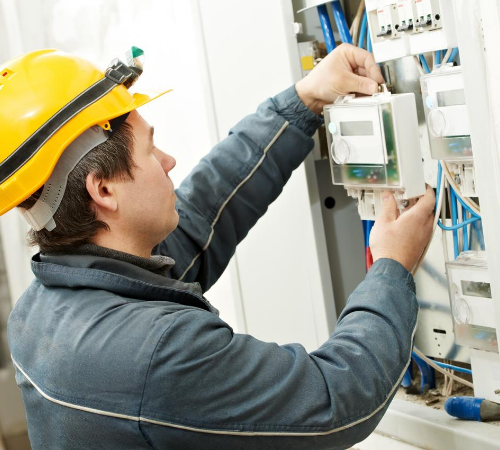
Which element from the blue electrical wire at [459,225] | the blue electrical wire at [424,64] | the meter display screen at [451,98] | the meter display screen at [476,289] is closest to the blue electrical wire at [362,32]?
the blue electrical wire at [424,64]

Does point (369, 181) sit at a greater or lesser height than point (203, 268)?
greater

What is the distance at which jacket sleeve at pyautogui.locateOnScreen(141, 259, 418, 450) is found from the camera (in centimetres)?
98

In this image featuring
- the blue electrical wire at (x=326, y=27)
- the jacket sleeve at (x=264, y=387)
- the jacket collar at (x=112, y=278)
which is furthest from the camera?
the blue electrical wire at (x=326, y=27)

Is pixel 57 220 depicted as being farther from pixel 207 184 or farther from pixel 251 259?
pixel 251 259

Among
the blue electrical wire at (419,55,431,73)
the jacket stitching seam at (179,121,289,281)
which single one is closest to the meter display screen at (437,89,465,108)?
the blue electrical wire at (419,55,431,73)

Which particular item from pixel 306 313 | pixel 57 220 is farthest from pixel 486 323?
pixel 57 220

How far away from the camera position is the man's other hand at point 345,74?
1336 mm

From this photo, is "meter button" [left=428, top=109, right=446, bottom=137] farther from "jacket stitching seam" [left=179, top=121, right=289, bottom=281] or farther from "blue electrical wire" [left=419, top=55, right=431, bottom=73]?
"jacket stitching seam" [left=179, top=121, right=289, bottom=281]

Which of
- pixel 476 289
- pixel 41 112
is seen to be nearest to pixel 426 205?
pixel 476 289

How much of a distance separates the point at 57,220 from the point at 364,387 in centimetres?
55

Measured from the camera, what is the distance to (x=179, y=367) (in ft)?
3.17

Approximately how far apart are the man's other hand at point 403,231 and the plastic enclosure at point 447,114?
0.10 meters

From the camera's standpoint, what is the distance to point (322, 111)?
1443 mm

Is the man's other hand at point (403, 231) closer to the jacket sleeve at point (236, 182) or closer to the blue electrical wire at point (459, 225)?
the blue electrical wire at point (459, 225)
